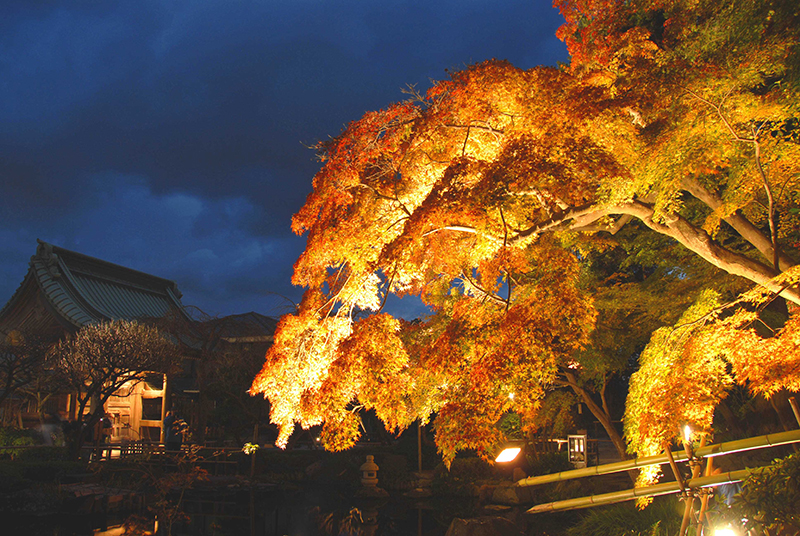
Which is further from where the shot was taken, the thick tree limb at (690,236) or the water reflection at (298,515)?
the water reflection at (298,515)

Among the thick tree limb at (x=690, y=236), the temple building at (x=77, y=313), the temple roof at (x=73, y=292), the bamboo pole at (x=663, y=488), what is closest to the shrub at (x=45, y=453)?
the temple building at (x=77, y=313)

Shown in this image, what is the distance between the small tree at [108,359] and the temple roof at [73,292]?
286 centimetres

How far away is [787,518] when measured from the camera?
505cm

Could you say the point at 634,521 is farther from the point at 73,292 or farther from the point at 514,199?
the point at 73,292

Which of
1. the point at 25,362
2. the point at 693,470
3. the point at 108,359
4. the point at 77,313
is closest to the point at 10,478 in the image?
the point at 108,359

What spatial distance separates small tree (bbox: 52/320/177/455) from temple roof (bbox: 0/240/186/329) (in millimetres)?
2856

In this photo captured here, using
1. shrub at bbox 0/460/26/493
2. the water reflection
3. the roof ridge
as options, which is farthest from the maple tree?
the roof ridge

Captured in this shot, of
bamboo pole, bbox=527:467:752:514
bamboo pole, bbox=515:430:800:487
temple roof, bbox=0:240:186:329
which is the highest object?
temple roof, bbox=0:240:186:329

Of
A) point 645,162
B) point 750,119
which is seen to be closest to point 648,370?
point 645,162

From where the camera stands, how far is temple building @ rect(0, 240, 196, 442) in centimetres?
1617

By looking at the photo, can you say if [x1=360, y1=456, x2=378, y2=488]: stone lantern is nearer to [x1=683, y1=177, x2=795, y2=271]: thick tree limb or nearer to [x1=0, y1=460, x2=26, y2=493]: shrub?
[x1=0, y1=460, x2=26, y2=493]: shrub

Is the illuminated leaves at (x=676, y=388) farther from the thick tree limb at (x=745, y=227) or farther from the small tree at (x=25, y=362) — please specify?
the small tree at (x=25, y=362)

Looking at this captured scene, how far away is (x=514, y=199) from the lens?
5.21 m

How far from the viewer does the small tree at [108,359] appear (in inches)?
513
